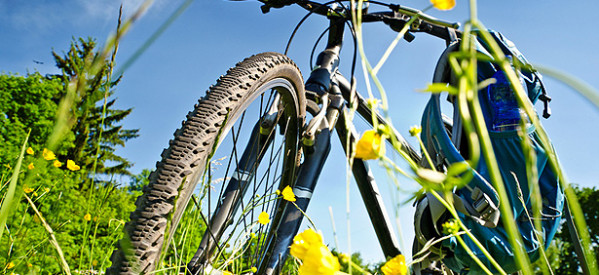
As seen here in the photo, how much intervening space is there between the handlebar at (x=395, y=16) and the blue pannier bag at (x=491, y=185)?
0.51 metres

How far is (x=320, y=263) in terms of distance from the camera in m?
0.42

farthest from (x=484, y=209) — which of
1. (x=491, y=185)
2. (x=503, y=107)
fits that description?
(x=503, y=107)

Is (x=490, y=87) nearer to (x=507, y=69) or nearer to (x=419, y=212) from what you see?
(x=419, y=212)

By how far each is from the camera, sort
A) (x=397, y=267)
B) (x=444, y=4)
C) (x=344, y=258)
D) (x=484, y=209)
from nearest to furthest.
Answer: (x=444, y=4), (x=344, y=258), (x=397, y=267), (x=484, y=209)

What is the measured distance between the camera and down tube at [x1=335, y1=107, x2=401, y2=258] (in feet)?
7.54

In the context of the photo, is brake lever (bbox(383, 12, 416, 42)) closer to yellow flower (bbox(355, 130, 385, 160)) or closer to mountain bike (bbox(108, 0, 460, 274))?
mountain bike (bbox(108, 0, 460, 274))

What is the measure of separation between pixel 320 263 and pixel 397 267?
0.23 metres

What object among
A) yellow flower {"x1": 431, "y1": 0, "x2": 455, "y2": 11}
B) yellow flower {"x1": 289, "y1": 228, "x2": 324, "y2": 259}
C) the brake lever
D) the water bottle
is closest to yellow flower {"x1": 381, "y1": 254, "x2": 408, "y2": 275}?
yellow flower {"x1": 289, "y1": 228, "x2": 324, "y2": 259}

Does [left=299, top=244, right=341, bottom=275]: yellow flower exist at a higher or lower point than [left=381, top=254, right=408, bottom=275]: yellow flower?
higher

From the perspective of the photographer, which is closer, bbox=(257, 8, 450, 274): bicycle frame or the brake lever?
bbox=(257, 8, 450, 274): bicycle frame

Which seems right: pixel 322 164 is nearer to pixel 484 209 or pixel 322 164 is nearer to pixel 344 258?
pixel 484 209

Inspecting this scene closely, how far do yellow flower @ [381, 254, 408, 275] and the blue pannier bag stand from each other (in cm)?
83

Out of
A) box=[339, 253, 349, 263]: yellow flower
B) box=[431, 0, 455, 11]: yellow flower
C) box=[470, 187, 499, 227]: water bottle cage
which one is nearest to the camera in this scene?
box=[431, 0, 455, 11]: yellow flower

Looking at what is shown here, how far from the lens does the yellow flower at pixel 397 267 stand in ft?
1.96
